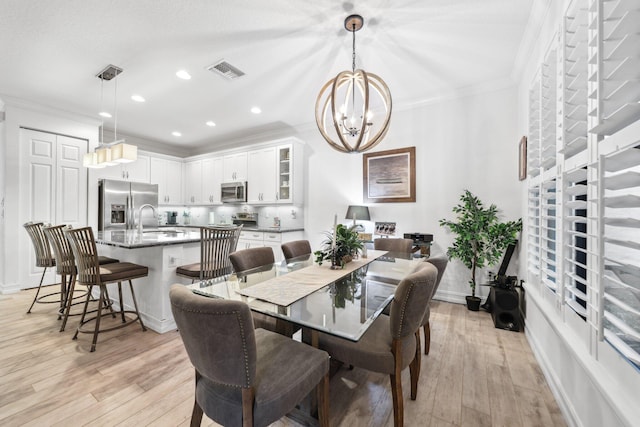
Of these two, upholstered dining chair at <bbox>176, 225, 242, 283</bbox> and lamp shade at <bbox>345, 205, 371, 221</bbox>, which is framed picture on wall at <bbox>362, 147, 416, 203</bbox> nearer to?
lamp shade at <bbox>345, 205, 371, 221</bbox>

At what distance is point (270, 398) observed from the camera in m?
1.05

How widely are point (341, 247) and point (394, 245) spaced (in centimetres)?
118

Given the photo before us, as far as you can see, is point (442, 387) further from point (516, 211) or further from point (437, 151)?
point (437, 151)

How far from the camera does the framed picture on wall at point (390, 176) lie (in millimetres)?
3898

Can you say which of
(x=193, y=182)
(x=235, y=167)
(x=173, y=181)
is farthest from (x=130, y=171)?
(x=235, y=167)

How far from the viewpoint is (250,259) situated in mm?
2283

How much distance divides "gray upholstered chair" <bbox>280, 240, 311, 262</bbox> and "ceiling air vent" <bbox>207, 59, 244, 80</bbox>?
2.08m

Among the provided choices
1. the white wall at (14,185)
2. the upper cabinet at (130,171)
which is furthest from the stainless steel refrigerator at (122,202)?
the white wall at (14,185)

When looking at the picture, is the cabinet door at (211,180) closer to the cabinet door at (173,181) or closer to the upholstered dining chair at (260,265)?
the cabinet door at (173,181)

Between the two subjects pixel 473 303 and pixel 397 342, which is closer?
pixel 397 342

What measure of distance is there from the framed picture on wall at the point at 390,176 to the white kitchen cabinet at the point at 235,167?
8.24 ft

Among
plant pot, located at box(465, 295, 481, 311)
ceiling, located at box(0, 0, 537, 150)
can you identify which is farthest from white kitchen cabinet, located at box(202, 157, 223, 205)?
plant pot, located at box(465, 295, 481, 311)

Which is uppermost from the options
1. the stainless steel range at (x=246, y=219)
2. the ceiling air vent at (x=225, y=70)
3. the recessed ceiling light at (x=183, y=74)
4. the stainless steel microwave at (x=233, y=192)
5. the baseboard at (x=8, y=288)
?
the ceiling air vent at (x=225, y=70)

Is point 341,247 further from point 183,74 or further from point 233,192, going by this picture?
point 233,192
